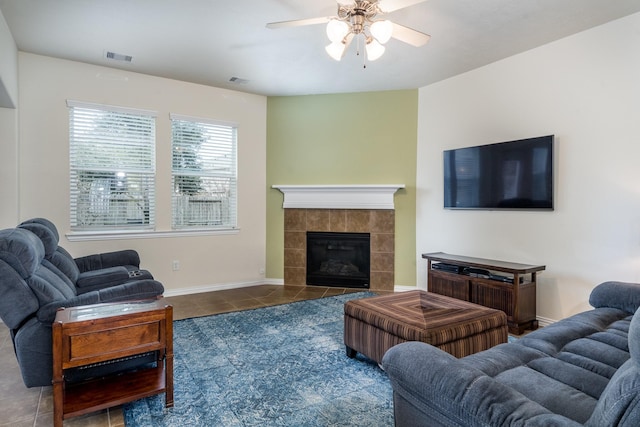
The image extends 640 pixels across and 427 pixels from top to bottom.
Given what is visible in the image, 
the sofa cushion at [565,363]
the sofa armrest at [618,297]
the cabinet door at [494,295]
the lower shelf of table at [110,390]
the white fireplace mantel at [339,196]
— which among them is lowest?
the lower shelf of table at [110,390]

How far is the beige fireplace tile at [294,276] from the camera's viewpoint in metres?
5.38

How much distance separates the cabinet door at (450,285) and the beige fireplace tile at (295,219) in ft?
6.63

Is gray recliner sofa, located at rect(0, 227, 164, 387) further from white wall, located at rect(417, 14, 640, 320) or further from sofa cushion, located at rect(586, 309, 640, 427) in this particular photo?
white wall, located at rect(417, 14, 640, 320)

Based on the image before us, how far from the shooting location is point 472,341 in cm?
241

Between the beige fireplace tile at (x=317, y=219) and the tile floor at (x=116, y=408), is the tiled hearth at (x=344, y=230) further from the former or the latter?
the tile floor at (x=116, y=408)

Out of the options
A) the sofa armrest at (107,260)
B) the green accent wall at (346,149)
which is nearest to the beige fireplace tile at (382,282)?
the green accent wall at (346,149)

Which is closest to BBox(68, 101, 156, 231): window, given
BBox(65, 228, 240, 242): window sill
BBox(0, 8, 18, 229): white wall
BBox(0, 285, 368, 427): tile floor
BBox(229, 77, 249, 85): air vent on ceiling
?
BBox(65, 228, 240, 242): window sill

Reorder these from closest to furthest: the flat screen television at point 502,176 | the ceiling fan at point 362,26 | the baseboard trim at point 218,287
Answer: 1. the ceiling fan at point 362,26
2. the flat screen television at point 502,176
3. the baseboard trim at point 218,287

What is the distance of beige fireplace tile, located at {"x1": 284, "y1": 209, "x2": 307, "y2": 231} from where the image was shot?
17.6ft

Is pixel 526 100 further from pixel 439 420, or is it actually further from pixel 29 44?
pixel 29 44

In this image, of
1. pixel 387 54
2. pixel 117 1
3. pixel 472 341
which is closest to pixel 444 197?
pixel 387 54

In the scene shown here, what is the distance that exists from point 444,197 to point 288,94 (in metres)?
2.68

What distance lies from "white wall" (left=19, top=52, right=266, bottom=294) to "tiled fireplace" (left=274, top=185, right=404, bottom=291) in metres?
0.46

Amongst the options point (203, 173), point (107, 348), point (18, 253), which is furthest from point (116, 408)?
point (203, 173)
